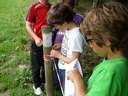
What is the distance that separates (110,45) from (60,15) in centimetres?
136

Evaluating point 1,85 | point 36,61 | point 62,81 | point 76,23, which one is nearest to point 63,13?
point 76,23

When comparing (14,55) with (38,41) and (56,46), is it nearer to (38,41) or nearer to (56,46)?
(38,41)

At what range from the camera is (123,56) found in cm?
198

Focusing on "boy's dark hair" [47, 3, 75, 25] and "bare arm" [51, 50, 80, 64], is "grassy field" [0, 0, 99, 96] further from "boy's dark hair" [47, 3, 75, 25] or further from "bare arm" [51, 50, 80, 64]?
"boy's dark hair" [47, 3, 75, 25]

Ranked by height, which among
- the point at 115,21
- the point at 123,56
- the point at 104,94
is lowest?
the point at 104,94

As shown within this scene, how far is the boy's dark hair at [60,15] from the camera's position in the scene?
325 cm

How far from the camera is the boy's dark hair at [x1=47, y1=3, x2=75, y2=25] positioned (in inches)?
128

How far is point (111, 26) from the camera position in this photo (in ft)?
6.38

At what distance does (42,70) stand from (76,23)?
195 cm

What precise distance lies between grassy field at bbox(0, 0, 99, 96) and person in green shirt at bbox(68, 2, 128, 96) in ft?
11.0

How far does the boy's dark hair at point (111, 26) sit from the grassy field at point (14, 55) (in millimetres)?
3373

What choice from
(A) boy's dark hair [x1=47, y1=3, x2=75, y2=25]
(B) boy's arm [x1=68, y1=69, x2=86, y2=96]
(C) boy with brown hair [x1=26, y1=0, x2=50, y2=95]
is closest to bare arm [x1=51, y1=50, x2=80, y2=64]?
(A) boy's dark hair [x1=47, y1=3, x2=75, y2=25]

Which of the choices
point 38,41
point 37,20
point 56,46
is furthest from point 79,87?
point 37,20

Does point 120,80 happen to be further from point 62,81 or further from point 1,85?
point 1,85
